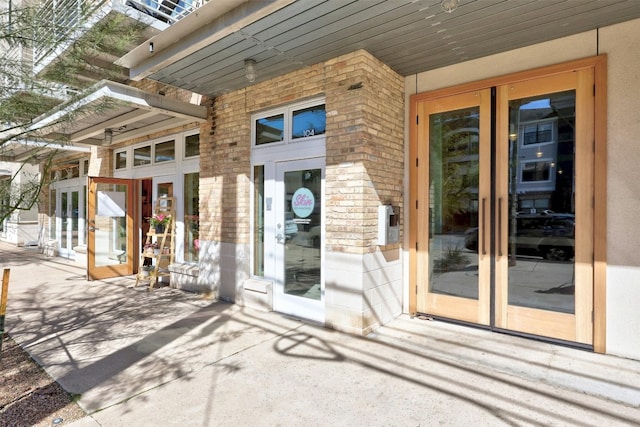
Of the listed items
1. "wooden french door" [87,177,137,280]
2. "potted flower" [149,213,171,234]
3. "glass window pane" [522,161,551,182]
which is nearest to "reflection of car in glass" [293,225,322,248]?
"glass window pane" [522,161,551,182]

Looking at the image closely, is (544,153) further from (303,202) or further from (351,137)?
(303,202)

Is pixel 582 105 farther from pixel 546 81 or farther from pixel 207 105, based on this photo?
pixel 207 105

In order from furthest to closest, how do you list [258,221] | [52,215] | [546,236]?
[52,215] < [258,221] < [546,236]

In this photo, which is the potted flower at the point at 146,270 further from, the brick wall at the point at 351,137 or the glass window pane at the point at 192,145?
the brick wall at the point at 351,137

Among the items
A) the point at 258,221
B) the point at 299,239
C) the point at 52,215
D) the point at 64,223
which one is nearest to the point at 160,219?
the point at 258,221

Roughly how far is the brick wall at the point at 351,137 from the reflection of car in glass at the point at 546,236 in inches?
57.8

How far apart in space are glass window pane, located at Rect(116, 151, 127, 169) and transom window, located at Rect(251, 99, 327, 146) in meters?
4.31

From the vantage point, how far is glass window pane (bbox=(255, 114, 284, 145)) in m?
4.88

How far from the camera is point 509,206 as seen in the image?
3.92 meters

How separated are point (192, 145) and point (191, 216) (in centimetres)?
→ 129

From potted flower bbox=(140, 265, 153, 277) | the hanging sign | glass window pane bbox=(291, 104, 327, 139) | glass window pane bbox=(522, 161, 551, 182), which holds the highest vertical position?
glass window pane bbox=(291, 104, 327, 139)

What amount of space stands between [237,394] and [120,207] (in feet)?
19.6

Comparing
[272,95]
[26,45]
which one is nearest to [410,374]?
[272,95]

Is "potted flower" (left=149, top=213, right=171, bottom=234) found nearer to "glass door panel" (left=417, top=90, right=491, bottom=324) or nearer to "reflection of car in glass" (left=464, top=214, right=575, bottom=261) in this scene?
"glass door panel" (left=417, top=90, right=491, bottom=324)
